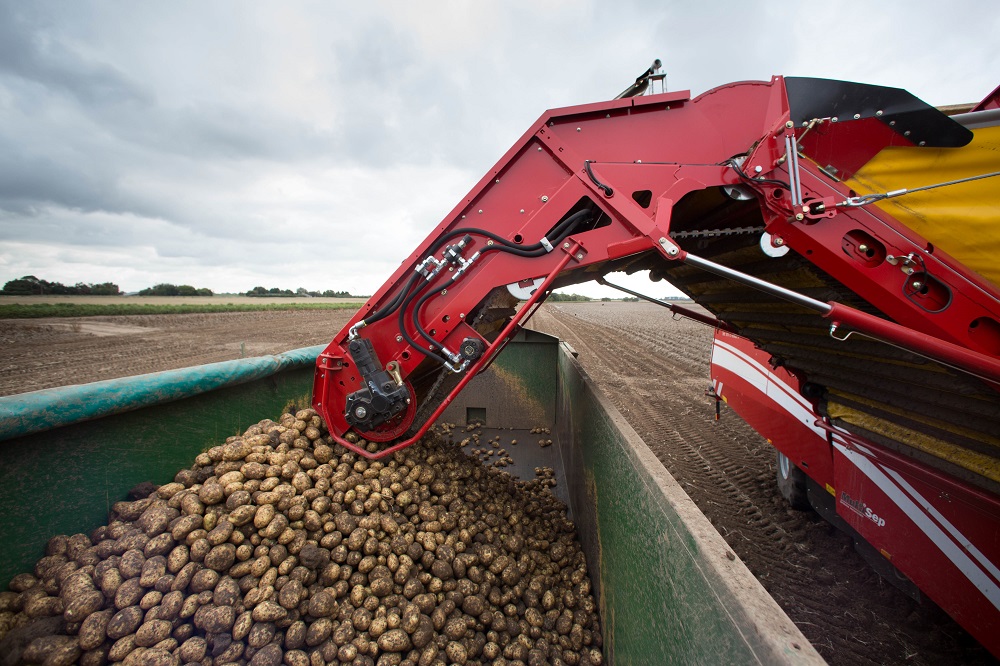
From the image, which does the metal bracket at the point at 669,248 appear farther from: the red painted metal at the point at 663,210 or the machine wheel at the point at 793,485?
the machine wheel at the point at 793,485

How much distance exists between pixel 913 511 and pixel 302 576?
8.91ft

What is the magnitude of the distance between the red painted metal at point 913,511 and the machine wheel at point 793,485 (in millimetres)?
548

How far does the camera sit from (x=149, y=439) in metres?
1.90

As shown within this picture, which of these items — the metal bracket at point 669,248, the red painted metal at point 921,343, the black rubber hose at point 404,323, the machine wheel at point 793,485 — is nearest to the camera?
the red painted metal at point 921,343

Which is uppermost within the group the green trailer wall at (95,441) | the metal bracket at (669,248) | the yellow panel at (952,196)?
the yellow panel at (952,196)

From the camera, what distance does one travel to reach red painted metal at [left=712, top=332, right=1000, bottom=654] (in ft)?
5.53

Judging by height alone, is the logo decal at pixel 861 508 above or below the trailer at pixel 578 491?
below

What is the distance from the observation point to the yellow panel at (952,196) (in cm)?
137

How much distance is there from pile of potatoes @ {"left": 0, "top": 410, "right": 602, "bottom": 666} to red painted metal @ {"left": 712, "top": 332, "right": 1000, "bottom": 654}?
4.93 feet

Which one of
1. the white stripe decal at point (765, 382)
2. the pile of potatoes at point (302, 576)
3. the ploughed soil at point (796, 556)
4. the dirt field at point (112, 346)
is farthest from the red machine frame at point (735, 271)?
the dirt field at point (112, 346)

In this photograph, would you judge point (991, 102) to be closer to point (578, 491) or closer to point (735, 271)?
point (735, 271)

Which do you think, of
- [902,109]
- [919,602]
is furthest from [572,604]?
[902,109]

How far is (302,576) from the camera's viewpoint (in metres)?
1.65

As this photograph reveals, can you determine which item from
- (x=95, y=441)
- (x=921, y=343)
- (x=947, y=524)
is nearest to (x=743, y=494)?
(x=947, y=524)
